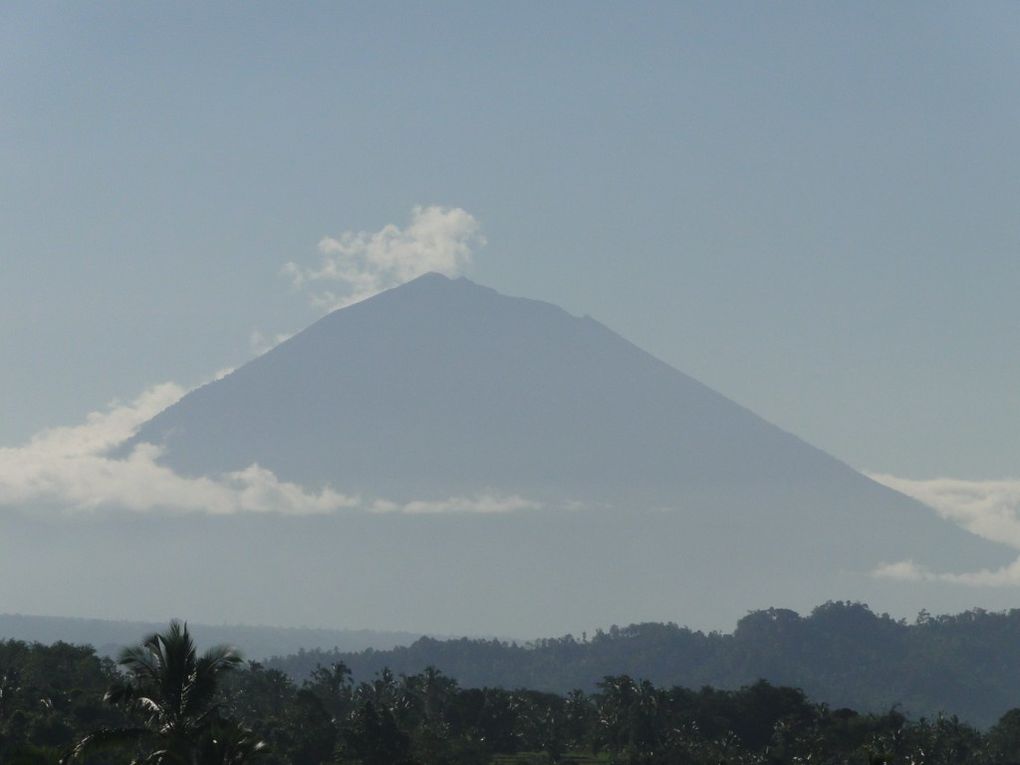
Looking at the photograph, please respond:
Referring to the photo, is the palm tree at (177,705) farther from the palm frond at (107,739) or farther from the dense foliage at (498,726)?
the dense foliage at (498,726)

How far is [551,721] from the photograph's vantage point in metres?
188

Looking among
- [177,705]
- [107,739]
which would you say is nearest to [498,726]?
[177,705]

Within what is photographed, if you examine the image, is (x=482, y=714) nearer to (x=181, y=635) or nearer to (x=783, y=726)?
(x=783, y=726)

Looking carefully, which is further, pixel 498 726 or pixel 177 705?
pixel 498 726

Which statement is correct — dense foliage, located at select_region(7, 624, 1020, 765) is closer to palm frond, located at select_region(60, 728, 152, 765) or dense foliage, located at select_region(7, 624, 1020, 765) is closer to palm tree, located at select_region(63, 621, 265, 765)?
palm tree, located at select_region(63, 621, 265, 765)

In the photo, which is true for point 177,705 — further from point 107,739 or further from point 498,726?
point 498,726

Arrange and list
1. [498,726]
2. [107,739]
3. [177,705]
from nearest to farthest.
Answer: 1. [107,739]
2. [177,705]
3. [498,726]

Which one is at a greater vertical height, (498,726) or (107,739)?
(498,726)

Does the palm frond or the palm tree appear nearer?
the palm frond

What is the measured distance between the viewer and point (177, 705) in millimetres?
37188

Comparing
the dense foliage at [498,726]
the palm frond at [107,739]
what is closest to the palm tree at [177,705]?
the palm frond at [107,739]

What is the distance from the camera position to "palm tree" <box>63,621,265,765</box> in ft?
120

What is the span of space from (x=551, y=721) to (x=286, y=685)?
98.1 feet

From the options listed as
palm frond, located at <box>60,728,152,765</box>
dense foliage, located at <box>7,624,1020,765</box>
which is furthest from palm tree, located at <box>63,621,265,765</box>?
dense foliage, located at <box>7,624,1020,765</box>
